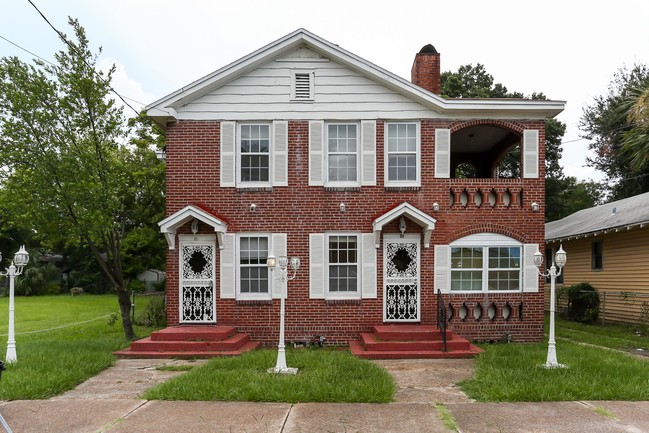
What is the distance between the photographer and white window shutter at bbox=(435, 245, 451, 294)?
10359 mm

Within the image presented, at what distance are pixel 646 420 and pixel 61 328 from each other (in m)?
16.1

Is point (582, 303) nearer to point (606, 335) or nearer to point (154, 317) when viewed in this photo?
point (606, 335)

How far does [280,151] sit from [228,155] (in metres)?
1.24

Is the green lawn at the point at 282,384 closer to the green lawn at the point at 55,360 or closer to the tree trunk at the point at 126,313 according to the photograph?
the green lawn at the point at 55,360

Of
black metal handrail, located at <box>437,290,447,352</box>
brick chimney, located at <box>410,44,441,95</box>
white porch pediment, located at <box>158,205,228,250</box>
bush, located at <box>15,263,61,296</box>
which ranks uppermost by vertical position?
brick chimney, located at <box>410,44,441,95</box>

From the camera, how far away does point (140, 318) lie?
14859mm

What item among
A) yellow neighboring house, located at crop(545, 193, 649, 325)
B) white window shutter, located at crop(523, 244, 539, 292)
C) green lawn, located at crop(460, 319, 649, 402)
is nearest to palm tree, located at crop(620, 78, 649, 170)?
yellow neighboring house, located at crop(545, 193, 649, 325)

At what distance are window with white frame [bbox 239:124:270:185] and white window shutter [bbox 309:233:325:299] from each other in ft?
6.03

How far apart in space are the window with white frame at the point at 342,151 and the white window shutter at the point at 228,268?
9.27ft

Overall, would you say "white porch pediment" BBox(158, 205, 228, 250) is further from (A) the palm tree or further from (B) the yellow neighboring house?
(A) the palm tree

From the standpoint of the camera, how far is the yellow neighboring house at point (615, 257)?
13500 millimetres

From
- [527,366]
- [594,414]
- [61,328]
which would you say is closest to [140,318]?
[61,328]

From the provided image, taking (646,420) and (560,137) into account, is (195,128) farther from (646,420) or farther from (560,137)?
(560,137)

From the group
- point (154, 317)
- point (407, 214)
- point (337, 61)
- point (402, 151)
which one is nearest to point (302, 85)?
point (337, 61)
